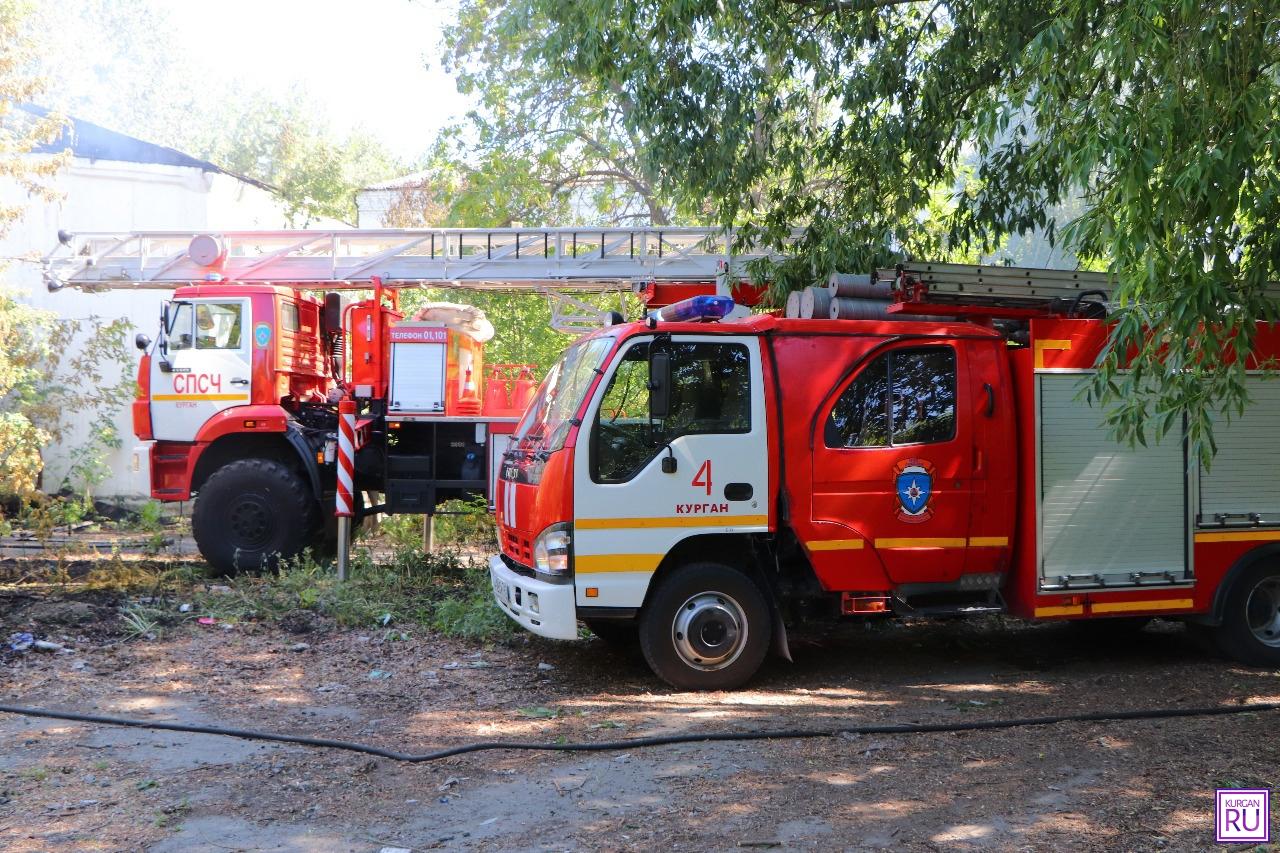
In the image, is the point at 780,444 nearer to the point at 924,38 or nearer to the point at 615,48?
the point at 615,48

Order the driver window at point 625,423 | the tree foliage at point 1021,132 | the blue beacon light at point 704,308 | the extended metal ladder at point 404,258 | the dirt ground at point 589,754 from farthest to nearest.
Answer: the extended metal ladder at point 404,258, the blue beacon light at point 704,308, the driver window at point 625,423, the tree foliage at point 1021,132, the dirt ground at point 589,754

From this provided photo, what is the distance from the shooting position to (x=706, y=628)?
6.57 meters

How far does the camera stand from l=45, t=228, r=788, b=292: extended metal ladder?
36.1 ft

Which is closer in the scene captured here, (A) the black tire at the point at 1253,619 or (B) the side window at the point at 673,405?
(B) the side window at the point at 673,405

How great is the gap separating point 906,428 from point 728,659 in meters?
1.84

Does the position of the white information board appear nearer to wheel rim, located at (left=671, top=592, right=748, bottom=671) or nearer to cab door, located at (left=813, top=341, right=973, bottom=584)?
wheel rim, located at (left=671, top=592, right=748, bottom=671)

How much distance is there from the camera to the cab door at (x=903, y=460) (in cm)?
662

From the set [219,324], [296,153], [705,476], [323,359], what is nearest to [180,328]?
[219,324]

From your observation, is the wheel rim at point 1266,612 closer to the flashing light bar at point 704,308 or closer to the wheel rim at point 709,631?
the wheel rim at point 709,631

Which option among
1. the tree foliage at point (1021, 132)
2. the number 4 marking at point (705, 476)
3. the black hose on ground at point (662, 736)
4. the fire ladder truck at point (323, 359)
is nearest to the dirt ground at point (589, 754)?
the black hose on ground at point (662, 736)

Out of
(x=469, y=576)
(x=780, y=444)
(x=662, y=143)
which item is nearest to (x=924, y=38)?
(x=662, y=143)

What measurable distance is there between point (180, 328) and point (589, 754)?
7230mm

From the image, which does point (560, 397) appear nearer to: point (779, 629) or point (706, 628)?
point (706, 628)

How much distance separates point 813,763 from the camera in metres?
5.27
